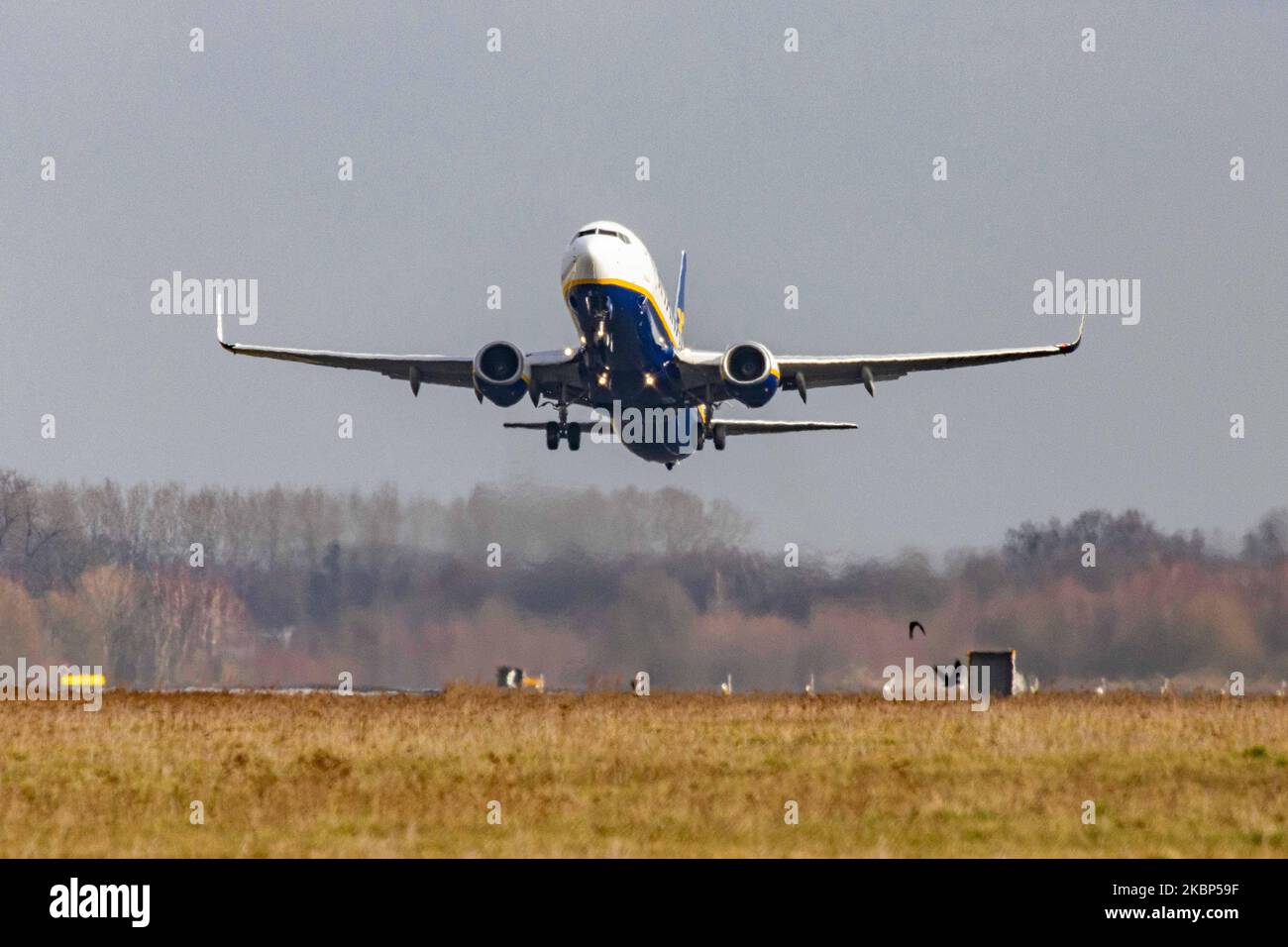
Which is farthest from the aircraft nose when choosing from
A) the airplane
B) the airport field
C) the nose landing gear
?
the airport field

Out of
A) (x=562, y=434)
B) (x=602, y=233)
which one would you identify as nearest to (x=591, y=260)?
(x=602, y=233)

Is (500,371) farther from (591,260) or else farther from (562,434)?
(562,434)

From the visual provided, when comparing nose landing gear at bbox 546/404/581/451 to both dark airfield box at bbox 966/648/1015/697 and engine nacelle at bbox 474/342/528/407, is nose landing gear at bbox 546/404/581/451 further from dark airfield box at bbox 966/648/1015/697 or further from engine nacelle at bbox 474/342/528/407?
dark airfield box at bbox 966/648/1015/697

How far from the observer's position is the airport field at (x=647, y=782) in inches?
786

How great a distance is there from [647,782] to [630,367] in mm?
21942

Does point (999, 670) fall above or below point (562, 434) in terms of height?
below

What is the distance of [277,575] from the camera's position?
5619cm

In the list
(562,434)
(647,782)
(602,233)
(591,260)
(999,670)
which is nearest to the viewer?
(647,782)

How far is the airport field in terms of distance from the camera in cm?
1995

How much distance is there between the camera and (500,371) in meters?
45.8

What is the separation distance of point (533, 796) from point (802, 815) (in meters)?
3.90

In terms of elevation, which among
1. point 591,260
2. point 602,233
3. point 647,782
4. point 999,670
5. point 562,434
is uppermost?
point 602,233
